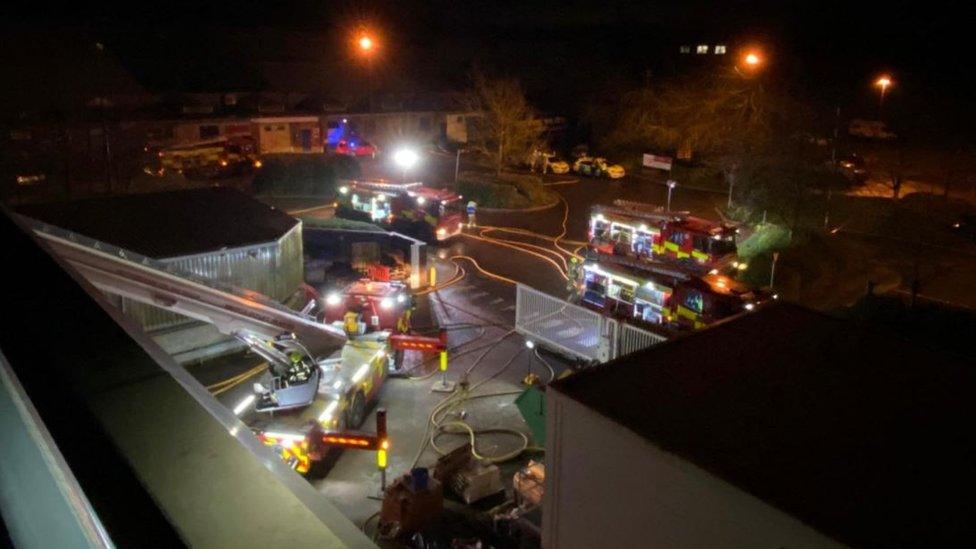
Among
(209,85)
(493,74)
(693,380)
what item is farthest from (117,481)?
(493,74)

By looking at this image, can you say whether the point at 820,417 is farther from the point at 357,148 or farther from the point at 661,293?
the point at 357,148

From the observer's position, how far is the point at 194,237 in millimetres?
15422

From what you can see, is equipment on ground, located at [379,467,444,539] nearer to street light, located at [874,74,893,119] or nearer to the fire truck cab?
the fire truck cab

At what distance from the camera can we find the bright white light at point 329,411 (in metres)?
10.4

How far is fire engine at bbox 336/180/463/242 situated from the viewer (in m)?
23.2

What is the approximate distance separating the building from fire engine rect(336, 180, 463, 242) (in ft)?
18.1

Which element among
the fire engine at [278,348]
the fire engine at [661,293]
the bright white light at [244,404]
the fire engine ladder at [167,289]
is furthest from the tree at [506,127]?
the bright white light at [244,404]

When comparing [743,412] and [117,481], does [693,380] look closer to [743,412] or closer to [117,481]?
[743,412]

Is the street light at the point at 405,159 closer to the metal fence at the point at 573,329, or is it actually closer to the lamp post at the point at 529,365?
the metal fence at the point at 573,329

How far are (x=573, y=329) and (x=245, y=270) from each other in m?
6.70

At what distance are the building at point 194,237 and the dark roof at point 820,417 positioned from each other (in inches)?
419

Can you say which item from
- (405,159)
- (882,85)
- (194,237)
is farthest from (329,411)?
(882,85)

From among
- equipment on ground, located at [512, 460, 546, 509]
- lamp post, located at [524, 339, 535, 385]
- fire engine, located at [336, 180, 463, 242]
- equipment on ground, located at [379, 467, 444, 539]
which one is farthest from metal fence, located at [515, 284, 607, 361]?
fire engine, located at [336, 180, 463, 242]

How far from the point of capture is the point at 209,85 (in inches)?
1524
